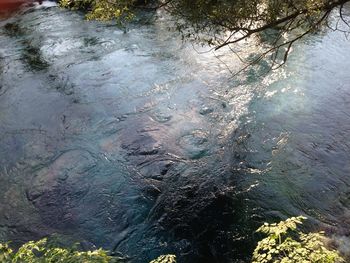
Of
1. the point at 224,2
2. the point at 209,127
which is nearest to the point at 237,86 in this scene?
the point at 209,127

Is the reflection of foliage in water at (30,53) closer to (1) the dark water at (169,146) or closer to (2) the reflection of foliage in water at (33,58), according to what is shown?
(2) the reflection of foliage in water at (33,58)

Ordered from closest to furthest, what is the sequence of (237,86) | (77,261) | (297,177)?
(77,261) < (297,177) < (237,86)

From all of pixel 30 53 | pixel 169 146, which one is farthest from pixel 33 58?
pixel 169 146

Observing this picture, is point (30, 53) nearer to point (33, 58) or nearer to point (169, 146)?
point (33, 58)

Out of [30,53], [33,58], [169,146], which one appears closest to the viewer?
[169,146]

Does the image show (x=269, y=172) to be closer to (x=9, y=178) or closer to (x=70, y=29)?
(x=9, y=178)

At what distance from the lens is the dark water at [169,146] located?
7.51 metres

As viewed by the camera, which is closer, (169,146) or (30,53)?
(169,146)

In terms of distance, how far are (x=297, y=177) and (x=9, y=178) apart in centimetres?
703

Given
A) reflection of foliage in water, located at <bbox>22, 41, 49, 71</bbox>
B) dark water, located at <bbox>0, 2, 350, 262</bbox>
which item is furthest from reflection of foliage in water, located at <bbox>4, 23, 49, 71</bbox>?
dark water, located at <bbox>0, 2, 350, 262</bbox>

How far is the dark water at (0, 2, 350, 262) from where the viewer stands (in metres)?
7.51

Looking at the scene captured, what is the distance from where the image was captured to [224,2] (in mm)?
9328

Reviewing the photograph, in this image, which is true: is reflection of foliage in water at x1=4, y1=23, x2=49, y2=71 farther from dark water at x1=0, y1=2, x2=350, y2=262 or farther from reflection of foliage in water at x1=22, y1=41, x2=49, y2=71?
dark water at x1=0, y1=2, x2=350, y2=262

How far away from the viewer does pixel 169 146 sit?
954 cm
